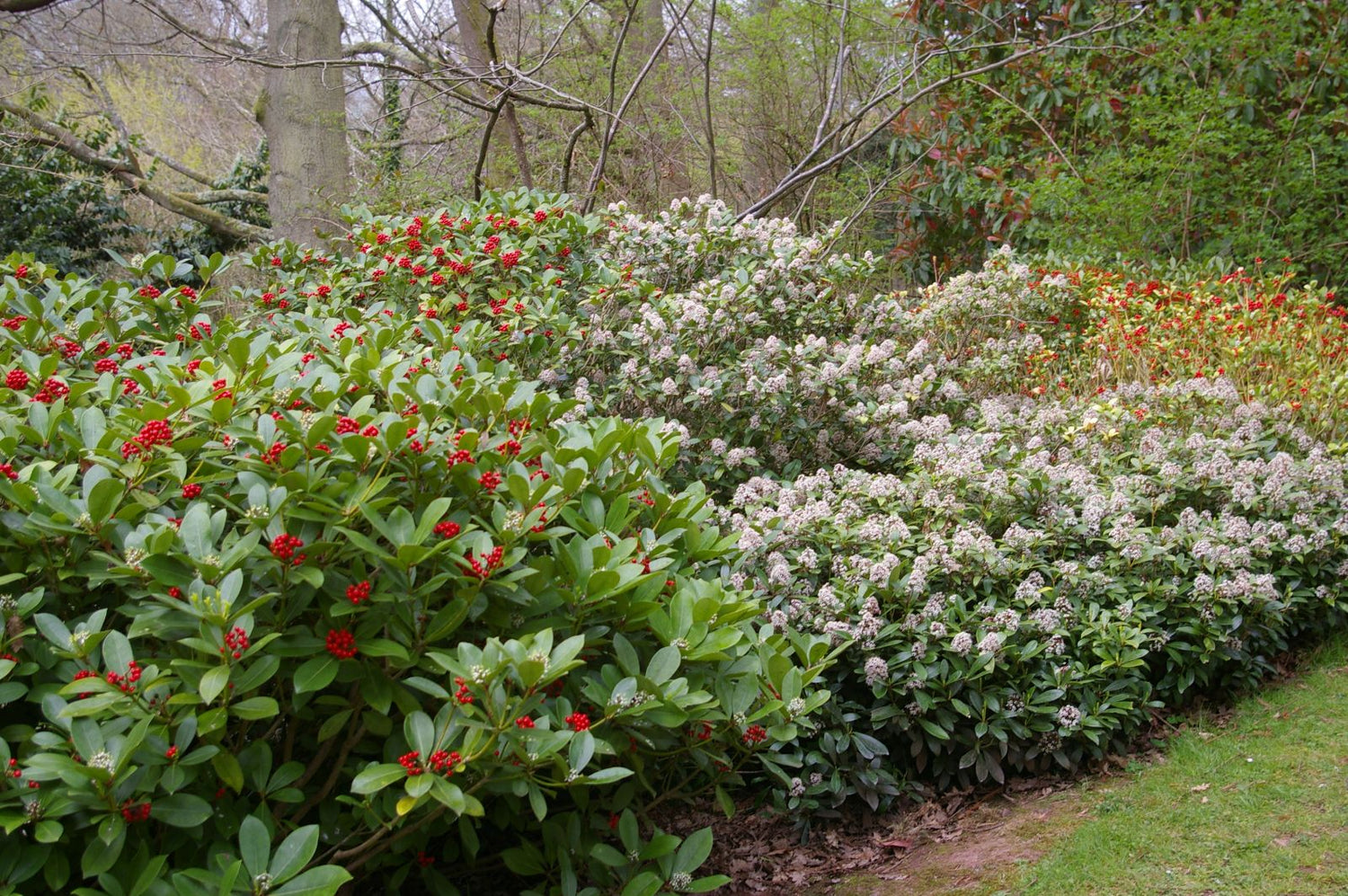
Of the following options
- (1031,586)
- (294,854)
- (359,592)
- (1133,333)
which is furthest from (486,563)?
(1133,333)

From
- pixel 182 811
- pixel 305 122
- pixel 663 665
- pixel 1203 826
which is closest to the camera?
pixel 182 811

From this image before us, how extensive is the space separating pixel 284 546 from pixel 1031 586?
7.71ft

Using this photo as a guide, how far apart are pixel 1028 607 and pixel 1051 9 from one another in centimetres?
745

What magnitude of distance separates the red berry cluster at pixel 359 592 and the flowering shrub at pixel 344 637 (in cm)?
2

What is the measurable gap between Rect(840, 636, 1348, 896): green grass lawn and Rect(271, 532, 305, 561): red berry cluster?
5.60 feet

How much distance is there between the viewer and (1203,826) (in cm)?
263

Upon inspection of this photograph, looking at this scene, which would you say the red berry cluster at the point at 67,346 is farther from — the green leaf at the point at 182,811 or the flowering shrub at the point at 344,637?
the green leaf at the point at 182,811

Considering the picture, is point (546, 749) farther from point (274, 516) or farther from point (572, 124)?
point (572, 124)

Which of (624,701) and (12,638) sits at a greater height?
(12,638)

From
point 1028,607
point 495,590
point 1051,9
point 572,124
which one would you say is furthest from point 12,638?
point 1051,9

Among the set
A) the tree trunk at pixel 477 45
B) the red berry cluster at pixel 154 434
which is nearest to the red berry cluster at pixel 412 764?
the red berry cluster at pixel 154 434

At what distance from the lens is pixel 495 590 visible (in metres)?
1.96

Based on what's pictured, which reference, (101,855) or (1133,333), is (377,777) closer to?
(101,855)

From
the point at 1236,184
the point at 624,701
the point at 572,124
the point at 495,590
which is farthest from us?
the point at 572,124
